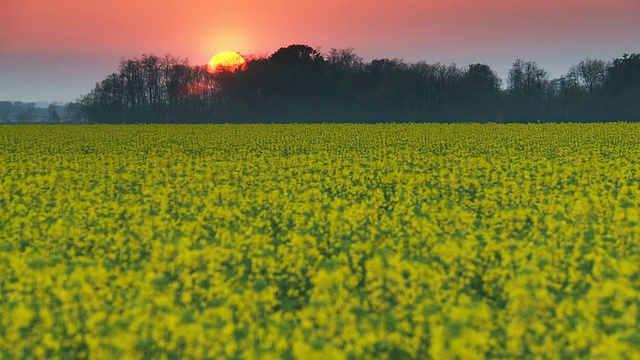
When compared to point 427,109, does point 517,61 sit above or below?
above

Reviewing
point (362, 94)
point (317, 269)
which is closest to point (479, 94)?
Answer: point (362, 94)

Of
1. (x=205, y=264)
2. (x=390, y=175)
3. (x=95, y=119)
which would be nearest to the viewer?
(x=205, y=264)

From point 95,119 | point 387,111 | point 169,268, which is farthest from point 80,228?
point 95,119

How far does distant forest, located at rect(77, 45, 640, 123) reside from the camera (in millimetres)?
87750

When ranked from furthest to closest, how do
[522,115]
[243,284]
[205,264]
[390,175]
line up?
[522,115], [390,175], [205,264], [243,284]

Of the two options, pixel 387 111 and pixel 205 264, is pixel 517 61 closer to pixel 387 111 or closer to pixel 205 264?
pixel 387 111

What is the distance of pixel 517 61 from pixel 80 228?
97.4 metres

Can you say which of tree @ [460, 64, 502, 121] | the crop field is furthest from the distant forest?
the crop field

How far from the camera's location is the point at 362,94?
9119 cm

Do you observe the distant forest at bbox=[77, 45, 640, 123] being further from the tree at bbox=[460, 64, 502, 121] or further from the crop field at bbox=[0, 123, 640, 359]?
the crop field at bbox=[0, 123, 640, 359]

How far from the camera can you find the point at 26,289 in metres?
8.74

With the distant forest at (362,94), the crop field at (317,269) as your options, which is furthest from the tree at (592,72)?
the crop field at (317,269)

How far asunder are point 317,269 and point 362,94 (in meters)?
81.9

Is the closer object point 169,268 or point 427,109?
point 169,268
